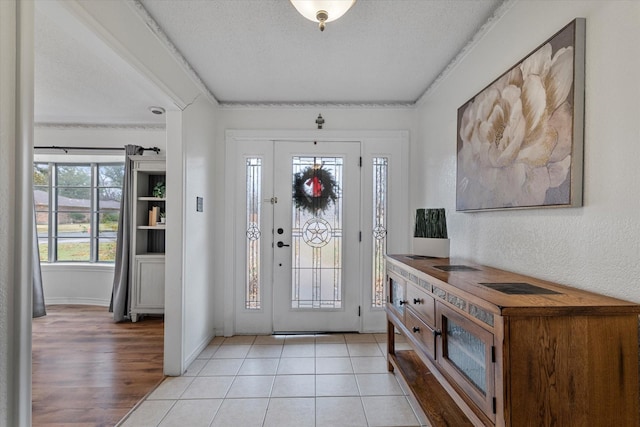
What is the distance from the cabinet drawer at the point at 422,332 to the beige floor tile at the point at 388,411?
21.0 inches

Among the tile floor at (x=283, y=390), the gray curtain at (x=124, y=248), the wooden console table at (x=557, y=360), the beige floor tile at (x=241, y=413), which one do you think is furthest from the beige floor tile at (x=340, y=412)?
the gray curtain at (x=124, y=248)

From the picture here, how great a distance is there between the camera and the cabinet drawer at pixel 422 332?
1582mm

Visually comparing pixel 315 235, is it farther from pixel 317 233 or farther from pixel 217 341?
pixel 217 341

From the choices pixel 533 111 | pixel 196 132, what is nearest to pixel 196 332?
pixel 196 132

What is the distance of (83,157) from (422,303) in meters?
4.81

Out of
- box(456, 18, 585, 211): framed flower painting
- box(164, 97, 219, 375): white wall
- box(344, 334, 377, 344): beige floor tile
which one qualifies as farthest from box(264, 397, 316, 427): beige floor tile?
box(456, 18, 585, 211): framed flower painting

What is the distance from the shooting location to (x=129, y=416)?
1.95 meters

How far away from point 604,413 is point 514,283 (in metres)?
0.51

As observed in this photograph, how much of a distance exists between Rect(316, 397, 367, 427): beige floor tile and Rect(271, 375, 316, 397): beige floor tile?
0.44 feet

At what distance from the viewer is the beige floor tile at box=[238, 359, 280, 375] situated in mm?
2484

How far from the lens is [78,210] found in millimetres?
4469

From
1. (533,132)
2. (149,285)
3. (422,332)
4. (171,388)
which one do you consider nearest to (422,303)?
(422,332)

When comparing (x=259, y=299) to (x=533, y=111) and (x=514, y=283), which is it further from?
(x=533, y=111)

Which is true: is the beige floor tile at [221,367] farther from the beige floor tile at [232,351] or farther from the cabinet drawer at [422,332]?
the cabinet drawer at [422,332]
